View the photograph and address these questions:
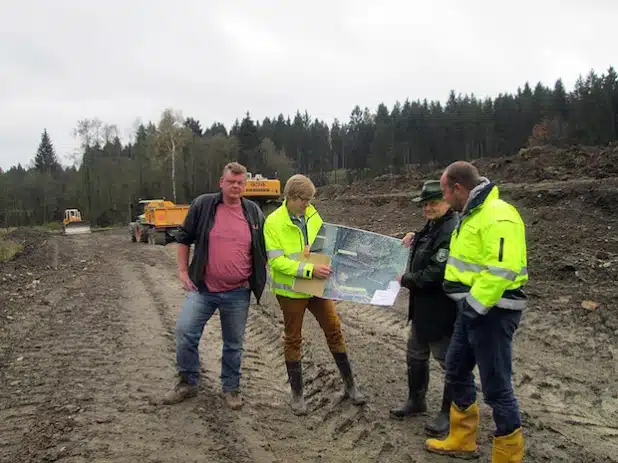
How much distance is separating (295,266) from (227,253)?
60cm

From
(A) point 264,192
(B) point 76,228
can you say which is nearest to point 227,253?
(A) point 264,192

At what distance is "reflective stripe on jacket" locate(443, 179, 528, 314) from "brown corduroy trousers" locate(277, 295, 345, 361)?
1198 millimetres

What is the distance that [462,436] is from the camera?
11.1ft

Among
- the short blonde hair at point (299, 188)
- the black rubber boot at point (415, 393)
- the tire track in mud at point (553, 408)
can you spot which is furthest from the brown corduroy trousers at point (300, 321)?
the tire track in mud at point (553, 408)

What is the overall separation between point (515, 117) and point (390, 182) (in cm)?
3796

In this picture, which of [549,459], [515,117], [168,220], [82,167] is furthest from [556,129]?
[549,459]

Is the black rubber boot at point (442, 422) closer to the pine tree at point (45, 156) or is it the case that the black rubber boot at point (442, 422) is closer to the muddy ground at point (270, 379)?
the muddy ground at point (270, 379)

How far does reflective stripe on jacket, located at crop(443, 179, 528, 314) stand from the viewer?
9.21ft

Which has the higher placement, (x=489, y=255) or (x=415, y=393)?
(x=489, y=255)

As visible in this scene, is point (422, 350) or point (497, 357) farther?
point (422, 350)

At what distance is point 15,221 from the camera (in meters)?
55.7

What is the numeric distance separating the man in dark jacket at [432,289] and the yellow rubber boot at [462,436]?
26 centimetres

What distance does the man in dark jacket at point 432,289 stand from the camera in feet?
11.7

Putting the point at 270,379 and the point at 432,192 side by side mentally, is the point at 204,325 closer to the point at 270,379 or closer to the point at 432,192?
the point at 270,379
